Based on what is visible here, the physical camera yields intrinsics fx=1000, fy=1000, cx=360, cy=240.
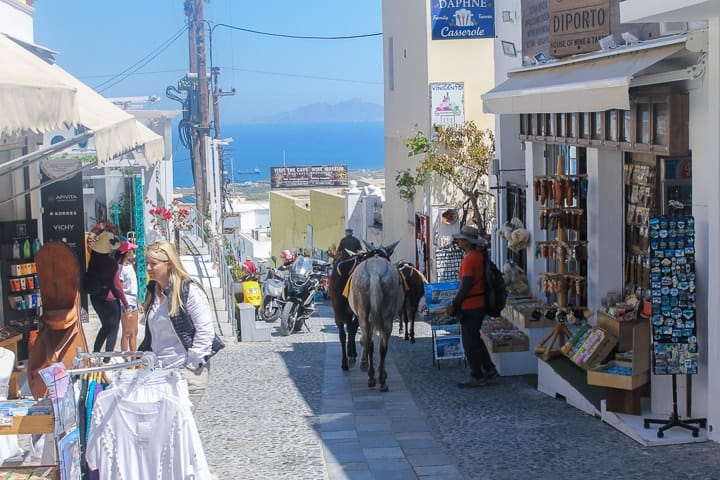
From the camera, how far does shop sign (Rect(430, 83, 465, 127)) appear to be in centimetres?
2208

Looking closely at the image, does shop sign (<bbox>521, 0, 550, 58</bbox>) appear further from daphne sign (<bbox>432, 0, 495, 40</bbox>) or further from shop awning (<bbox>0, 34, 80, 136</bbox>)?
shop awning (<bbox>0, 34, 80, 136</bbox>)

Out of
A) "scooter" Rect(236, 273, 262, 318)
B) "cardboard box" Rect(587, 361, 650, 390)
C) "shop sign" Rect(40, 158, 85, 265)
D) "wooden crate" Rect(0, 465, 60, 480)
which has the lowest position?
"scooter" Rect(236, 273, 262, 318)

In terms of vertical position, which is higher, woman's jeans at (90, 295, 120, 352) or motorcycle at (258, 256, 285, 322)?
woman's jeans at (90, 295, 120, 352)

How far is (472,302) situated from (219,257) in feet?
33.2

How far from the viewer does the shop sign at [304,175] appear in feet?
236

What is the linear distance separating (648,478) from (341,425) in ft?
11.0

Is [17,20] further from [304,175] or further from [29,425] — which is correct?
[304,175]

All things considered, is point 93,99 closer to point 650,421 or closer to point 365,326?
point 365,326

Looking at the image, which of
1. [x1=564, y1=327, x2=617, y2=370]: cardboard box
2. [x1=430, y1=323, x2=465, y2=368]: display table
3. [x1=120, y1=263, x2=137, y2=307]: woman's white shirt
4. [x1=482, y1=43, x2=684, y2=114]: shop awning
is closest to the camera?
[x1=482, y1=43, x2=684, y2=114]: shop awning

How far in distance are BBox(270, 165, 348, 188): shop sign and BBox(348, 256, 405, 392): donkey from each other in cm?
5943

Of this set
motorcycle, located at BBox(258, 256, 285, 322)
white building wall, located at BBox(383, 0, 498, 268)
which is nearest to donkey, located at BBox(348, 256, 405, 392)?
motorcycle, located at BBox(258, 256, 285, 322)

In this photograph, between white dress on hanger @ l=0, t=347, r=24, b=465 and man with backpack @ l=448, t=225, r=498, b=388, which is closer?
white dress on hanger @ l=0, t=347, r=24, b=465

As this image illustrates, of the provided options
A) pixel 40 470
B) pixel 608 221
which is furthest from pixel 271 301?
pixel 40 470

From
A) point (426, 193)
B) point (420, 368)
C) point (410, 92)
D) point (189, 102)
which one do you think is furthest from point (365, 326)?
point (189, 102)
